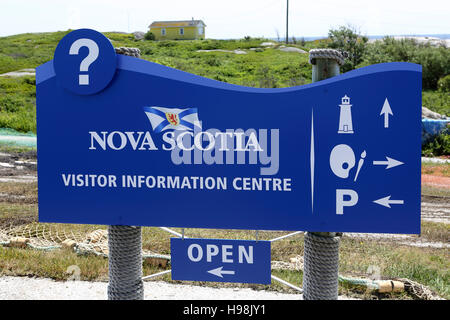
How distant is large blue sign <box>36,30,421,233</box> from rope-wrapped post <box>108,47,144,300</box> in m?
0.20

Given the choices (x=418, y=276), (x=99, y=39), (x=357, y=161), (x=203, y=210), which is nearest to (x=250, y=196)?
(x=203, y=210)

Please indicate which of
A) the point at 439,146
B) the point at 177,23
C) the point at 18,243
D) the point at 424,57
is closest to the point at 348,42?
the point at 424,57

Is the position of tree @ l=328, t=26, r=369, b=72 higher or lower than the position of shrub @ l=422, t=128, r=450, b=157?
higher

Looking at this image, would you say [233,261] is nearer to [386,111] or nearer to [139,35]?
[386,111]

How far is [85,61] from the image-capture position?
3082 mm

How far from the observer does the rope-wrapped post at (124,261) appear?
3350 millimetres

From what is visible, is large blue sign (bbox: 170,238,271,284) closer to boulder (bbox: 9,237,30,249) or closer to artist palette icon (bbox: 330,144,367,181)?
artist palette icon (bbox: 330,144,367,181)

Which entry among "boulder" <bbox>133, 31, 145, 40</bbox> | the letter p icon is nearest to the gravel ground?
the letter p icon

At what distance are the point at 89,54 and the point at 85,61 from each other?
53mm


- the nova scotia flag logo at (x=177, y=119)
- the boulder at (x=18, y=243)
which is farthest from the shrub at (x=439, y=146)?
the nova scotia flag logo at (x=177, y=119)

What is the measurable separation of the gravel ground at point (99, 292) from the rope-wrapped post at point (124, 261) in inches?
54.0

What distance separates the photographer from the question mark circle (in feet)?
10.0

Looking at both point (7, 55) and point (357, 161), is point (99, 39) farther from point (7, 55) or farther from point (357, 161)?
point (7, 55)

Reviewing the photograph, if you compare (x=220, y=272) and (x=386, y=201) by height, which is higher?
(x=386, y=201)
